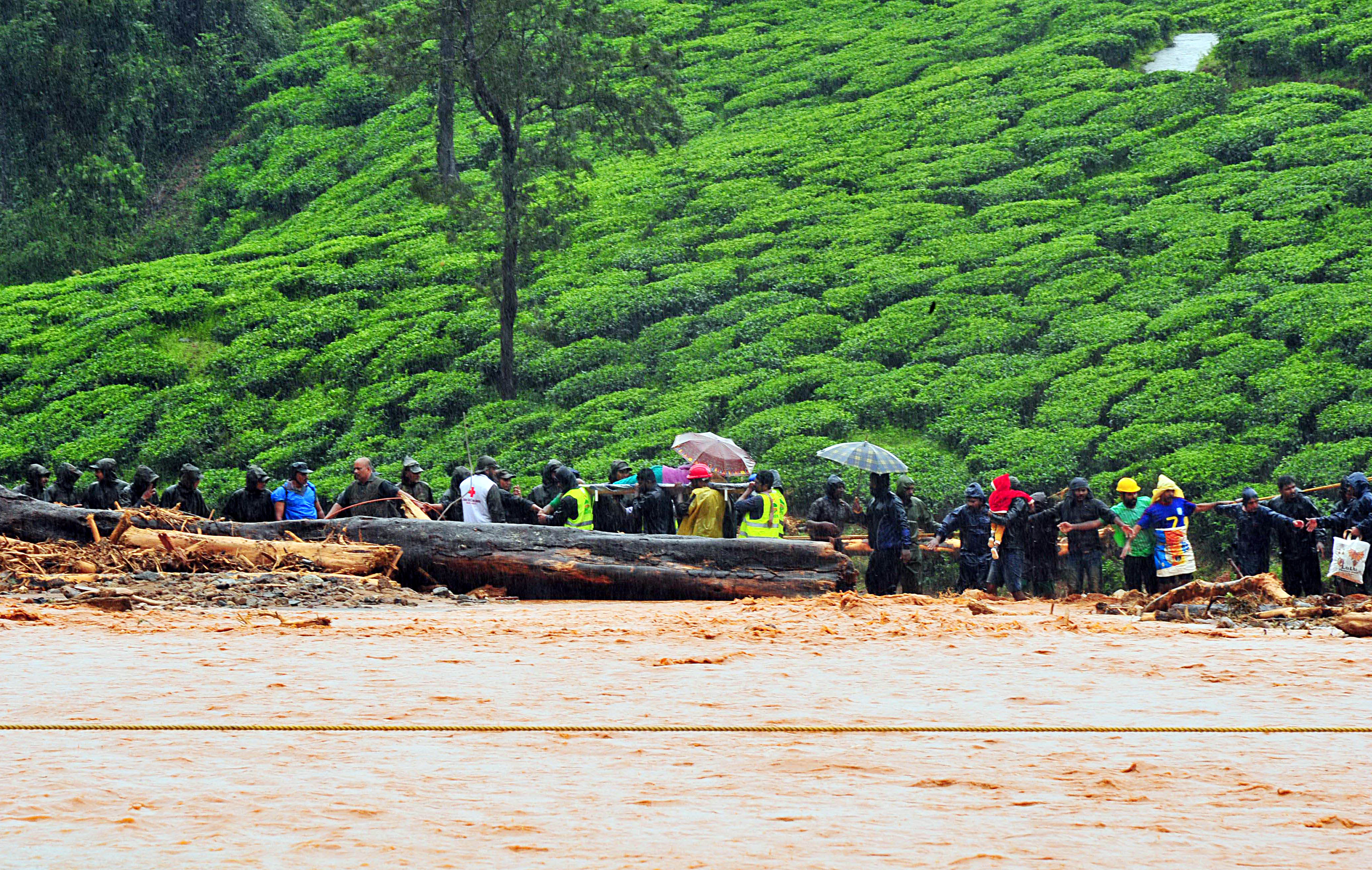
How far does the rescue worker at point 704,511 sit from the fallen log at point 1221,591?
4187mm

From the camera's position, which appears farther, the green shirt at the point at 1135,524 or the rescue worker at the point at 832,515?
the rescue worker at the point at 832,515

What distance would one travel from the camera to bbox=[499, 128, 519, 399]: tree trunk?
22.5 m

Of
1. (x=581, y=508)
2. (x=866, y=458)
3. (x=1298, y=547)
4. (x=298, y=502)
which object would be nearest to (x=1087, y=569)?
(x=1298, y=547)

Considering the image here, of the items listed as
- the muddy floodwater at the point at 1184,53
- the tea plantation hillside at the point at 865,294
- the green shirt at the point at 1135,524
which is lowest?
the green shirt at the point at 1135,524

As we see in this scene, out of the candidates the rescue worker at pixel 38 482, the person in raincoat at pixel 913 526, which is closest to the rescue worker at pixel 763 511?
the person in raincoat at pixel 913 526

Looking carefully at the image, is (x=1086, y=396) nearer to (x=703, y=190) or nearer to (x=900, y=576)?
(x=900, y=576)

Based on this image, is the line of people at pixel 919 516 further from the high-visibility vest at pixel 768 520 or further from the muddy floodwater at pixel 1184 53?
the muddy floodwater at pixel 1184 53

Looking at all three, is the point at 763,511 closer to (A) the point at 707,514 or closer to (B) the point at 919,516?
(A) the point at 707,514

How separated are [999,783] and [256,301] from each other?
2573cm

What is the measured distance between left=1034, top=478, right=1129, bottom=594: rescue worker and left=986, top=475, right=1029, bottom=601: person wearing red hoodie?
0.29 m

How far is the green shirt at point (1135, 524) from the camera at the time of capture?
41.6ft

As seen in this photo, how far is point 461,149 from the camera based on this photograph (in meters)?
34.1

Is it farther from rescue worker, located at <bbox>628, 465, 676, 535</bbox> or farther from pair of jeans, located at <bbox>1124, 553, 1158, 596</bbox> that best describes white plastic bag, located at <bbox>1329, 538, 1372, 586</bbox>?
rescue worker, located at <bbox>628, 465, 676, 535</bbox>

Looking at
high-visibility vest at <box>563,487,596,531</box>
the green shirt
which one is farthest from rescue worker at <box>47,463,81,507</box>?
the green shirt
